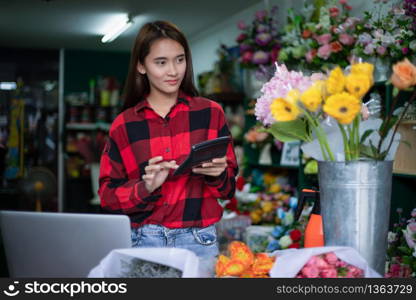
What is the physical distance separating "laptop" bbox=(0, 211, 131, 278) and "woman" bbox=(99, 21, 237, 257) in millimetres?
415

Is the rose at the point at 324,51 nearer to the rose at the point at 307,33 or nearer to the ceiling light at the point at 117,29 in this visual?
the rose at the point at 307,33

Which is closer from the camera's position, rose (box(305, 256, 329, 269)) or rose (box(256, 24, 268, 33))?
rose (box(305, 256, 329, 269))

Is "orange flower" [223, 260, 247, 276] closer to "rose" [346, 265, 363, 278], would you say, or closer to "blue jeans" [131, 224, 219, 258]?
"rose" [346, 265, 363, 278]

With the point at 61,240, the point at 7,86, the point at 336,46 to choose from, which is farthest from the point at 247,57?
the point at 7,86

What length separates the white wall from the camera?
217 inches

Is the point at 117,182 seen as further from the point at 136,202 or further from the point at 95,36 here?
the point at 95,36

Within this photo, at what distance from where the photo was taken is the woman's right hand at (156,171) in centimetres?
147

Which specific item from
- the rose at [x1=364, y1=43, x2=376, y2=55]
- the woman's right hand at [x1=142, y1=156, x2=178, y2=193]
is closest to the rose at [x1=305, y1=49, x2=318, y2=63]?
the rose at [x1=364, y1=43, x2=376, y2=55]

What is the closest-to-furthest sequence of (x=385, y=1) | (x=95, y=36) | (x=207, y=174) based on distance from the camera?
(x=207, y=174), (x=385, y=1), (x=95, y=36)

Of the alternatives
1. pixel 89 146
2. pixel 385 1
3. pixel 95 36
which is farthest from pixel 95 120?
pixel 385 1

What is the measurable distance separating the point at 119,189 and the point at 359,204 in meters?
0.80

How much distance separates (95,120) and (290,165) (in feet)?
17.6

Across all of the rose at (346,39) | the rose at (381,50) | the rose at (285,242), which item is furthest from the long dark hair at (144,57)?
the rose at (346,39)

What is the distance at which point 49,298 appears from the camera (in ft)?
3.26
